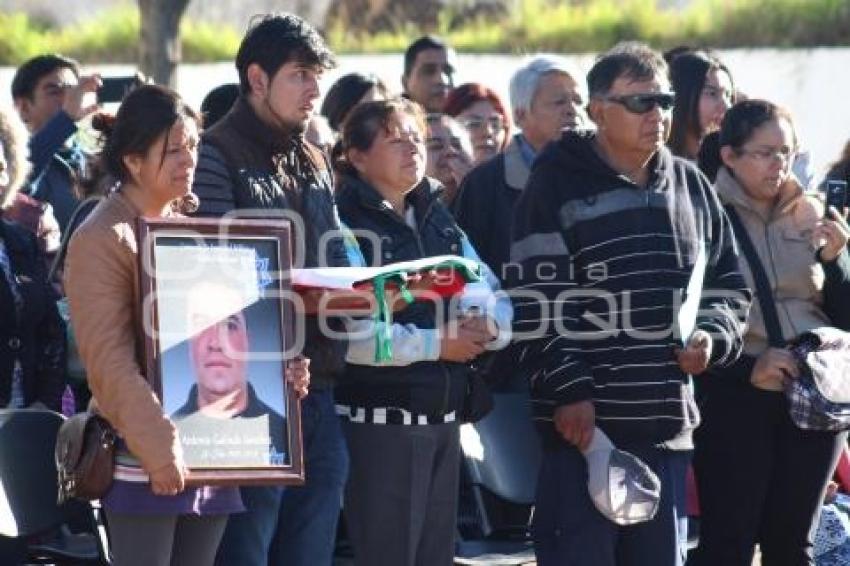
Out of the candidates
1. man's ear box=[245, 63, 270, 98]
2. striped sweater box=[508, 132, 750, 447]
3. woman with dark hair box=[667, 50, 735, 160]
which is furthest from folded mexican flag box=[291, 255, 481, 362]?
woman with dark hair box=[667, 50, 735, 160]

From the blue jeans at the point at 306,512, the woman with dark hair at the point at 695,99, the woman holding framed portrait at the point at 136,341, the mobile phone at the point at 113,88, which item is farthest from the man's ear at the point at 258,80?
the mobile phone at the point at 113,88

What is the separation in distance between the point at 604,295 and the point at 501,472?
3.87ft

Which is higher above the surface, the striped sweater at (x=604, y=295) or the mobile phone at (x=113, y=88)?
the mobile phone at (x=113, y=88)

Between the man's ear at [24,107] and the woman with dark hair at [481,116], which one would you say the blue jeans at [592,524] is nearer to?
the woman with dark hair at [481,116]

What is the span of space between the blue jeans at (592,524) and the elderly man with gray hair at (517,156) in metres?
0.81

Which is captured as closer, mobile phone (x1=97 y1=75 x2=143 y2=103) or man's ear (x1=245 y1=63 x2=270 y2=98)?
man's ear (x1=245 y1=63 x2=270 y2=98)

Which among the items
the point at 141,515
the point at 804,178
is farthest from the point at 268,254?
the point at 804,178

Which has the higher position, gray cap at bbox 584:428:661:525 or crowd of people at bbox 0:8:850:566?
crowd of people at bbox 0:8:850:566

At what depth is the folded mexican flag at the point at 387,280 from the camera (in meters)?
5.40

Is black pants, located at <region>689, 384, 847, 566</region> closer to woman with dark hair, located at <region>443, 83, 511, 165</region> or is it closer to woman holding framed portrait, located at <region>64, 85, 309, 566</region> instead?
woman holding framed portrait, located at <region>64, 85, 309, 566</region>

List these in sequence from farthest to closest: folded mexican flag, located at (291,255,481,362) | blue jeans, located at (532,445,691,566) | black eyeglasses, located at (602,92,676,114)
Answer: black eyeglasses, located at (602,92,676,114), blue jeans, located at (532,445,691,566), folded mexican flag, located at (291,255,481,362)

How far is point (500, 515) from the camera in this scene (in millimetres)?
7098

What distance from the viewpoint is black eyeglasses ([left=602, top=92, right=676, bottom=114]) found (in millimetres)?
6098

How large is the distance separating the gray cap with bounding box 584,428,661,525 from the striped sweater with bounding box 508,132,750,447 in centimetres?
10
